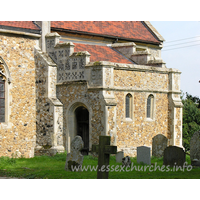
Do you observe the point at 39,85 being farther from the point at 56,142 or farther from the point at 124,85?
the point at 124,85

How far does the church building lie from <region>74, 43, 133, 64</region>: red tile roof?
0.46 ft

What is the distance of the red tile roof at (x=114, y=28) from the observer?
87.6ft

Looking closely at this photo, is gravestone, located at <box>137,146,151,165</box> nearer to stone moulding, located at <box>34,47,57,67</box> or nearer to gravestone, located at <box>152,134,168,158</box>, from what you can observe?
gravestone, located at <box>152,134,168,158</box>

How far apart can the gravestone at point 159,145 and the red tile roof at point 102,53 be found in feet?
19.4

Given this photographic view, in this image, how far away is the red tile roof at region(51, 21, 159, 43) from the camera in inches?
A: 1051

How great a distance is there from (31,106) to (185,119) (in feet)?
65.3

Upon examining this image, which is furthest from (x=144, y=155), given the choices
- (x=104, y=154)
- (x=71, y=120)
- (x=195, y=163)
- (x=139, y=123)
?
(x=71, y=120)

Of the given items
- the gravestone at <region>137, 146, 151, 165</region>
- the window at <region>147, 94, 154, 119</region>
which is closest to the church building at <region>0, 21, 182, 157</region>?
the window at <region>147, 94, 154, 119</region>

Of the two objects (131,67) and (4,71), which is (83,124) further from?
(4,71)

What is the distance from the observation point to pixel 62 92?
2317cm

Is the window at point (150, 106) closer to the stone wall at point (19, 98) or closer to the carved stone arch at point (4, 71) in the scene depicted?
the stone wall at point (19, 98)

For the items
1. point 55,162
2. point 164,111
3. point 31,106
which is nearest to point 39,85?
point 31,106

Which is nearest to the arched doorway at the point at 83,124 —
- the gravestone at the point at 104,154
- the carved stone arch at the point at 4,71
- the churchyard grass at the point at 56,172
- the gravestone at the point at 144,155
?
the churchyard grass at the point at 56,172

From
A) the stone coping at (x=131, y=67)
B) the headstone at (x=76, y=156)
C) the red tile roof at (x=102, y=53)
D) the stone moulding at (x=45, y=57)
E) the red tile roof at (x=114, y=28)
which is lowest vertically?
the headstone at (x=76, y=156)
